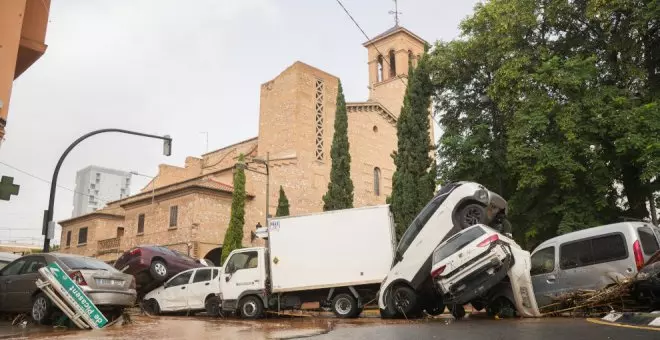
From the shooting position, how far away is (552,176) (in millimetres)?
17141

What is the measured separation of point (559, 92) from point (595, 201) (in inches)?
148

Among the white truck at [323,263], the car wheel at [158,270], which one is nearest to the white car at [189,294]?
the car wheel at [158,270]

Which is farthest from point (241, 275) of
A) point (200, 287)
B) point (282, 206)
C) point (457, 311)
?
point (282, 206)

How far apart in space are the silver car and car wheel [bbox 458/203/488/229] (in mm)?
7433

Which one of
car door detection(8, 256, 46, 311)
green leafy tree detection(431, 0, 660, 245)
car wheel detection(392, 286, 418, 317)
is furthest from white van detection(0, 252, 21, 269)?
green leafy tree detection(431, 0, 660, 245)

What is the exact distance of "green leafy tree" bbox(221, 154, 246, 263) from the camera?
94.8ft

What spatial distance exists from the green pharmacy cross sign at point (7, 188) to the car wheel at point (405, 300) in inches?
362

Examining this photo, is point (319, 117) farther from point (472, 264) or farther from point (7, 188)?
point (472, 264)

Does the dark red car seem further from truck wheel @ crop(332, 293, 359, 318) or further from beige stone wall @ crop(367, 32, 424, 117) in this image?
beige stone wall @ crop(367, 32, 424, 117)

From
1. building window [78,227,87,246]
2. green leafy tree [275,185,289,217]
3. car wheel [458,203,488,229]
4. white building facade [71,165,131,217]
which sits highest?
white building facade [71,165,131,217]

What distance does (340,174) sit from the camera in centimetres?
2981

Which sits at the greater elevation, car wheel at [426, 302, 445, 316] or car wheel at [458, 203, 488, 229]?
car wheel at [458, 203, 488, 229]

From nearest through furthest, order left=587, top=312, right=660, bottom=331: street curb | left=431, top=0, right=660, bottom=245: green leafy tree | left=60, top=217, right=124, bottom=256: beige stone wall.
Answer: left=587, top=312, right=660, bottom=331: street curb
left=431, top=0, right=660, bottom=245: green leafy tree
left=60, top=217, right=124, bottom=256: beige stone wall

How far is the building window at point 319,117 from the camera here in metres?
36.8
